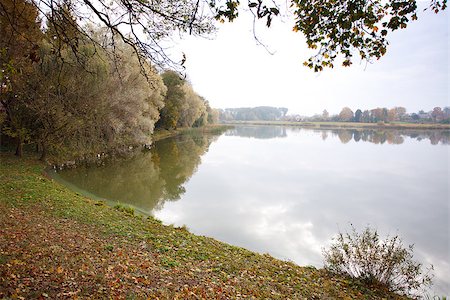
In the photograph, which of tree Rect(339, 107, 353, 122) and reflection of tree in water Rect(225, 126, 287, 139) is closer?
reflection of tree in water Rect(225, 126, 287, 139)

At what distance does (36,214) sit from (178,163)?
656 inches

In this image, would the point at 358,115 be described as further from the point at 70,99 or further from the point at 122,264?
the point at 122,264

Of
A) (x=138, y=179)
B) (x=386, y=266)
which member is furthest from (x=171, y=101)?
(x=386, y=266)

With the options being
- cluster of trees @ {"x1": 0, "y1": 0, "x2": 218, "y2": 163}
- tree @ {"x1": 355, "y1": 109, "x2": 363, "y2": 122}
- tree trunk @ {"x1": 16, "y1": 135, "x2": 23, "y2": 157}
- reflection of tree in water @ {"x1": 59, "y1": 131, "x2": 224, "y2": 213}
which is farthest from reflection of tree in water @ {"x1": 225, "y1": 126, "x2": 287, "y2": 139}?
tree @ {"x1": 355, "y1": 109, "x2": 363, "y2": 122}

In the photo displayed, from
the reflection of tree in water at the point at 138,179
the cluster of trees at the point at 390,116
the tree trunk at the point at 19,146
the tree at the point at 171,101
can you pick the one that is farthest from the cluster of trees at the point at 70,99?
the cluster of trees at the point at 390,116

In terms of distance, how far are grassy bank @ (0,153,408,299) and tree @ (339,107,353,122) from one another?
14320 cm

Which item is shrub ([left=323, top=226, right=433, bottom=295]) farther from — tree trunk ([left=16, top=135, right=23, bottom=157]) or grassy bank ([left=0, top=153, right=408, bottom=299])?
tree trunk ([left=16, top=135, right=23, bottom=157])

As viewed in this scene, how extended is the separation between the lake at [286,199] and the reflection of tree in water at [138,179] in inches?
2.0

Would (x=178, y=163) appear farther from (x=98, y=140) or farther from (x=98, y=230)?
(x=98, y=230)

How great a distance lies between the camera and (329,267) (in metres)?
7.78

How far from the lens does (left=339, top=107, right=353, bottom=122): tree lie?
456 feet

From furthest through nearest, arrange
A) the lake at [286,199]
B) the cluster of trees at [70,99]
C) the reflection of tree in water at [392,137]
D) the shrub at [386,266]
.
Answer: the reflection of tree in water at [392,137]
the cluster of trees at [70,99]
the lake at [286,199]
the shrub at [386,266]

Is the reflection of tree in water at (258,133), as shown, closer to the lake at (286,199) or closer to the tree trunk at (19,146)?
the lake at (286,199)

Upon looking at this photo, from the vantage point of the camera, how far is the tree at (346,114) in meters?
139
